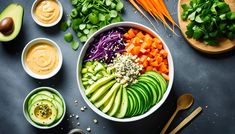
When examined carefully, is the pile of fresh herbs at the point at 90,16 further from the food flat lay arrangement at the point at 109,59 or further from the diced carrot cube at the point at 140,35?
the diced carrot cube at the point at 140,35

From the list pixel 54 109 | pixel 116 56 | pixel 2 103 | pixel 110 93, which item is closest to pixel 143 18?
pixel 116 56

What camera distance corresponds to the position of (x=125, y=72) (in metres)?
2.51

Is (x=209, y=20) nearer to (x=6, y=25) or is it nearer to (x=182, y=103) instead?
(x=182, y=103)

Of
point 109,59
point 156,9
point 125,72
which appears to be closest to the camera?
point 125,72

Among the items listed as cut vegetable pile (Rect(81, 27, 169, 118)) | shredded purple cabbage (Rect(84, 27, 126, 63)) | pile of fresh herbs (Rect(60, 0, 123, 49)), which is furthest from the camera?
pile of fresh herbs (Rect(60, 0, 123, 49))

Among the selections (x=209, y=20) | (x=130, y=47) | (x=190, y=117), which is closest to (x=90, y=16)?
(x=130, y=47)

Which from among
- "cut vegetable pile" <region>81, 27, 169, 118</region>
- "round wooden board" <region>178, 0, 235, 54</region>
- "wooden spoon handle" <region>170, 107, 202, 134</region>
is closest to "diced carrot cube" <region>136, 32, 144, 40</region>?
"cut vegetable pile" <region>81, 27, 169, 118</region>

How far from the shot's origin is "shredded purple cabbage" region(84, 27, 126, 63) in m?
2.61

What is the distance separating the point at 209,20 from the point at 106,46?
0.62 metres

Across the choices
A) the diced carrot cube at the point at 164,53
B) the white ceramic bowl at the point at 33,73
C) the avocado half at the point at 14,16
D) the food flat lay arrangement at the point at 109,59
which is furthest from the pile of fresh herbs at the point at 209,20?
the avocado half at the point at 14,16

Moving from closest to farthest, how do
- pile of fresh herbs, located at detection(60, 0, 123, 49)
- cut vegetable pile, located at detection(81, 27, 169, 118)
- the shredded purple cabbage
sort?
cut vegetable pile, located at detection(81, 27, 169, 118) → the shredded purple cabbage → pile of fresh herbs, located at detection(60, 0, 123, 49)

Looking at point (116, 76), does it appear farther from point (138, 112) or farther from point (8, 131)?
point (8, 131)

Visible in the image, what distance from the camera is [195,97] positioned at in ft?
8.97

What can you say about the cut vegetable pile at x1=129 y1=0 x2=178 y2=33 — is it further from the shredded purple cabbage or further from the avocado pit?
the avocado pit
